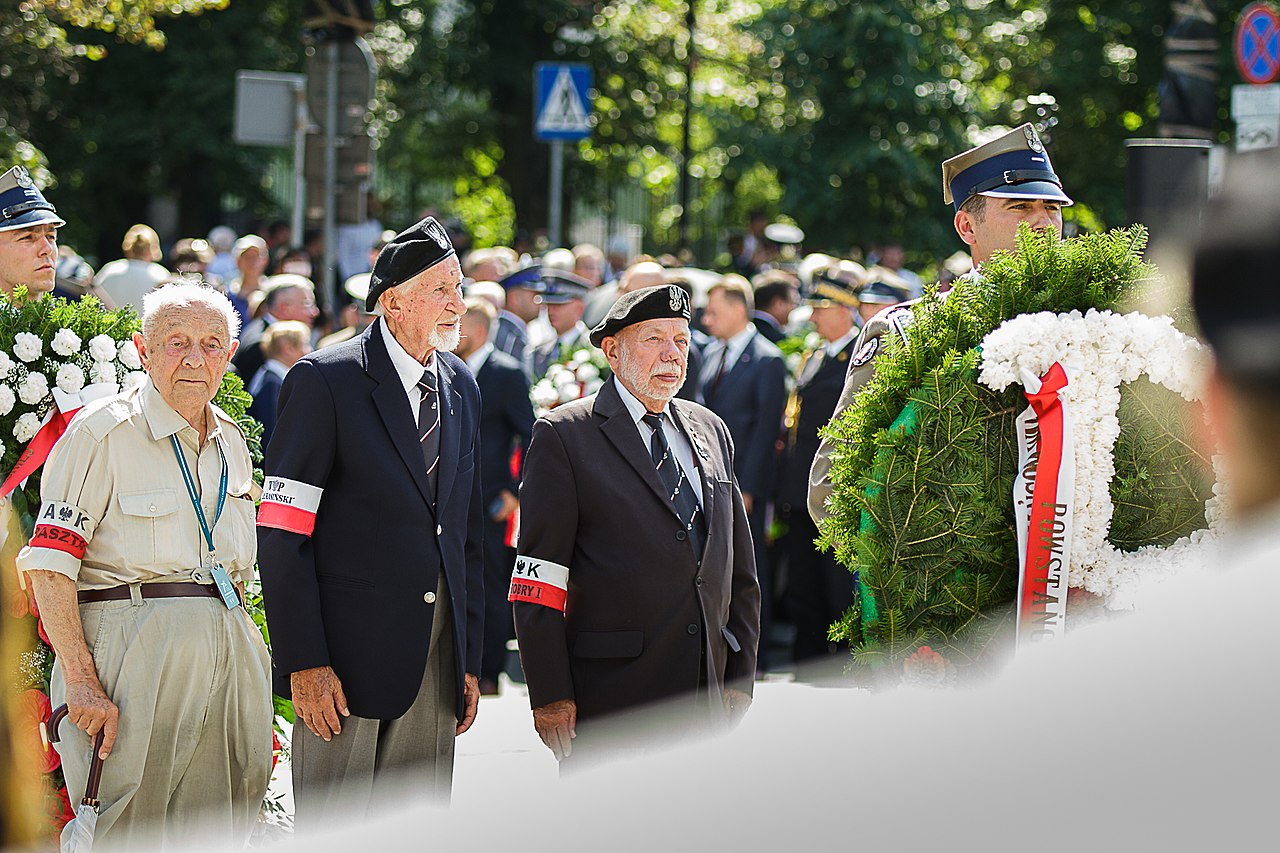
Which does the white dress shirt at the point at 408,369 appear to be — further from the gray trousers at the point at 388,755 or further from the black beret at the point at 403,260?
the gray trousers at the point at 388,755

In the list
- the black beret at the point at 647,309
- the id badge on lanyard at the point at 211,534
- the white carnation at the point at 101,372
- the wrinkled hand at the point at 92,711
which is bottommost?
the wrinkled hand at the point at 92,711

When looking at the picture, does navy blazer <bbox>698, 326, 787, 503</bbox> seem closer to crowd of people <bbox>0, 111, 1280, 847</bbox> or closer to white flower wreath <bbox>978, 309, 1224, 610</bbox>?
crowd of people <bbox>0, 111, 1280, 847</bbox>

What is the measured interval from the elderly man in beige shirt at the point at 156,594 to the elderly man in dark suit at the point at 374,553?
156 millimetres

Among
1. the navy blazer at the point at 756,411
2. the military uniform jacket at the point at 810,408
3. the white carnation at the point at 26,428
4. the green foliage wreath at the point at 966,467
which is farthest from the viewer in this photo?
the navy blazer at the point at 756,411

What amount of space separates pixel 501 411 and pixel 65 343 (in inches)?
161

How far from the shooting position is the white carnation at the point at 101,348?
19.2 feet

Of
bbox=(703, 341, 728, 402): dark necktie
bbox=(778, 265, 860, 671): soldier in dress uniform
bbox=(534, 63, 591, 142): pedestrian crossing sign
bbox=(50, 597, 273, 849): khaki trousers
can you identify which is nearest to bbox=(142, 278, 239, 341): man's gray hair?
bbox=(50, 597, 273, 849): khaki trousers

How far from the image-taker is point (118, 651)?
4.84 meters

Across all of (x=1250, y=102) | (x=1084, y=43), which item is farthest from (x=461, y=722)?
(x=1084, y=43)

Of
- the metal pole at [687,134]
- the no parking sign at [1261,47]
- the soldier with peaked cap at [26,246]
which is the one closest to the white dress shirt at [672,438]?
the soldier with peaked cap at [26,246]

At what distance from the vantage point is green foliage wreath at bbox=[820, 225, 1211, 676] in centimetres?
413

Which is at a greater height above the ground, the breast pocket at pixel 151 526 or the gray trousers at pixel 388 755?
the breast pocket at pixel 151 526

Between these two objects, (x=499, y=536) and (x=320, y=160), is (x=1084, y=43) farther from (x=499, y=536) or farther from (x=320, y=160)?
(x=499, y=536)

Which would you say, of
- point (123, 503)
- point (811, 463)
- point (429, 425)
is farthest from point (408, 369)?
point (811, 463)
